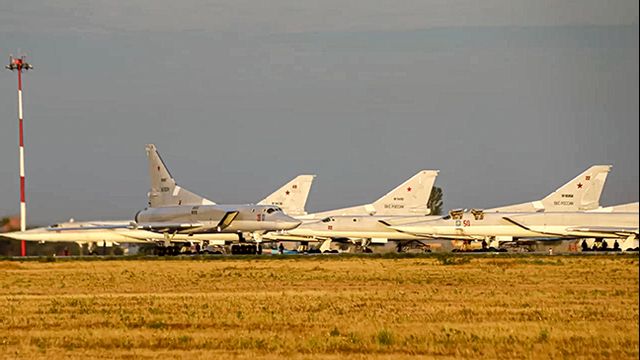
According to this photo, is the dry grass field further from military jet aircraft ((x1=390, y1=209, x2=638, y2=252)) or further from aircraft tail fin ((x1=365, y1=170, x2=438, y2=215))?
aircraft tail fin ((x1=365, y1=170, x2=438, y2=215))

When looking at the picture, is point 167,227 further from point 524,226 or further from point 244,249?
point 524,226

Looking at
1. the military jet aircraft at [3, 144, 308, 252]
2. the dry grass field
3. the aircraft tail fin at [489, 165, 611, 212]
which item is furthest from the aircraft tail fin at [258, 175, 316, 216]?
the dry grass field

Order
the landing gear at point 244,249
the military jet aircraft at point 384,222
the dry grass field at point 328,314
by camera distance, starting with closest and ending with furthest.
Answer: the dry grass field at point 328,314, the landing gear at point 244,249, the military jet aircraft at point 384,222

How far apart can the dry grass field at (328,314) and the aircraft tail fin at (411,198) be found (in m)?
63.7

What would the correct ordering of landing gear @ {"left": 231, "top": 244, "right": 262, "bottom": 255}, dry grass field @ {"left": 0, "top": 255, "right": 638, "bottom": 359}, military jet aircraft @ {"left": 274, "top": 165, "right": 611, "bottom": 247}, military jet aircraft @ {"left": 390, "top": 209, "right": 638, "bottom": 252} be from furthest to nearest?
military jet aircraft @ {"left": 274, "top": 165, "right": 611, "bottom": 247}
landing gear @ {"left": 231, "top": 244, "right": 262, "bottom": 255}
military jet aircraft @ {"left": 390, "top": 209, "right": 638, "bottom": 252}
dry grass field @ {"left": 0, "top": 255, "right": 638, "bottom": 359}

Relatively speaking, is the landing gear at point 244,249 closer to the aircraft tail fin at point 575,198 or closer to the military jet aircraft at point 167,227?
the military jet aircraft at point 167,227

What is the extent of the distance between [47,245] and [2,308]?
3110 inches

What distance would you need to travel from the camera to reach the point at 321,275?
58500 mm

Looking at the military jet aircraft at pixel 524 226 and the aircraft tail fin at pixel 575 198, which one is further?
the aircraft tail fin at pixel 575 198

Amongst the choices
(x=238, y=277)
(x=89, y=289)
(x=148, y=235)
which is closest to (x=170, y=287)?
(x=89, y=289)

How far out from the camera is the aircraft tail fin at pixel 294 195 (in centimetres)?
12681

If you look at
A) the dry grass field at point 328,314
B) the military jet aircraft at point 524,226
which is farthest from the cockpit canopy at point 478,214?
the dry grass field at point 328,314

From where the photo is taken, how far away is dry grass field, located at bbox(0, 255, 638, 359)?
83.8 feet

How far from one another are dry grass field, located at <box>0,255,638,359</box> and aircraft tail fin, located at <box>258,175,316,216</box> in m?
64.7
